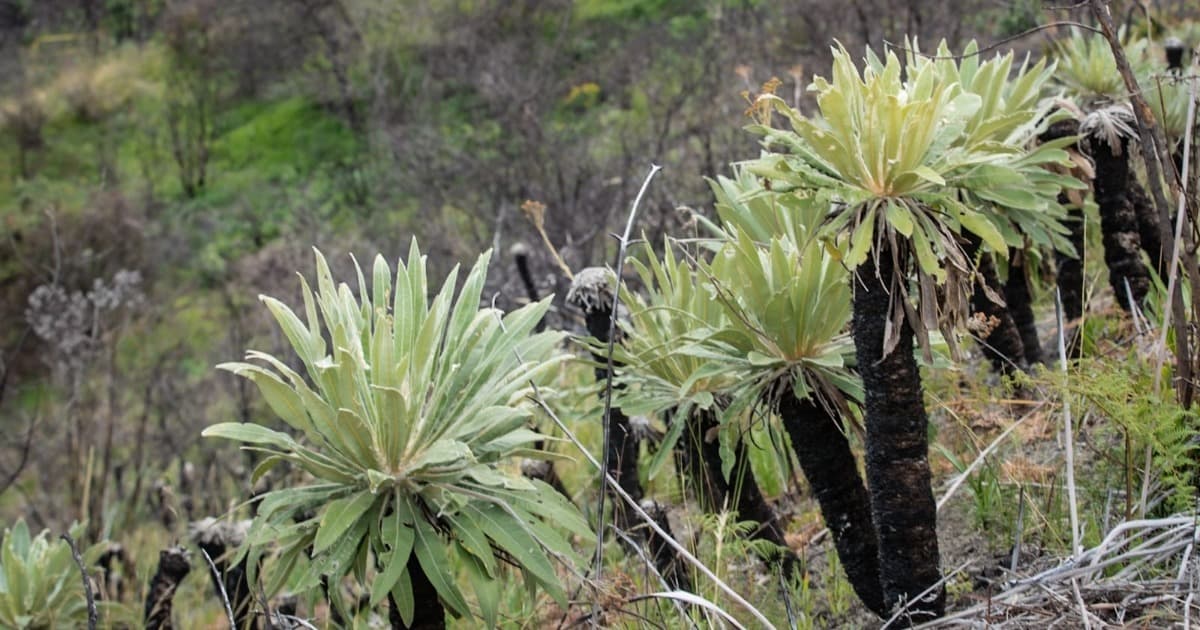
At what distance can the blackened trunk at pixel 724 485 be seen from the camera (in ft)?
8.57

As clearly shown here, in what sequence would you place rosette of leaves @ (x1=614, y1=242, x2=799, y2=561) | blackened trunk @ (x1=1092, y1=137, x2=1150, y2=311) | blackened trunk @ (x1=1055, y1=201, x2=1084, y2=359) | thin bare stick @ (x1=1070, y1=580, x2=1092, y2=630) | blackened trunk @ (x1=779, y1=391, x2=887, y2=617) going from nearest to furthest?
thin bare stick @ (x1=1070, y1=580, x2=1092, y2=630)
blackened trunk @ (x1=779, y1=391, x2=887, y2=617)
rosette of leaves @ (x1=614, y1=242, x2=799, y2=561)
blackened trunk @ (x1=1092, y1=137, x2=1150, y2=311)
blackened trunk @ (x1=1055, y1=201, x2=1084, y2=359)

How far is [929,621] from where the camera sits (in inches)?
77.7

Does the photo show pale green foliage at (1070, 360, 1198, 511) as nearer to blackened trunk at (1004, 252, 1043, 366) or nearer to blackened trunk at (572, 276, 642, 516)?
blackened trunk at (1004, 252, 1043, 366)

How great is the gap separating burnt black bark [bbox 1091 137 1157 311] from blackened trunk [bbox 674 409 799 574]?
1.30 m

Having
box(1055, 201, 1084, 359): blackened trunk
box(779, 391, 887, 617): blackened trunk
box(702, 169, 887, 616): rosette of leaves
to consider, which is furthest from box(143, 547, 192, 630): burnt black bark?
box(1055, 201, 1084, 359): blackened trunk

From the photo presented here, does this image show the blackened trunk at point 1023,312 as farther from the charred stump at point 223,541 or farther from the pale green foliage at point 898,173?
the charred stump at point 223,541

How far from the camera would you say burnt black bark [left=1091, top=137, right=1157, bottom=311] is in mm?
3043

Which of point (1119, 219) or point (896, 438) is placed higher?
point (1119, 219)

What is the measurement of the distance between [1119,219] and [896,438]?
165 centimetres

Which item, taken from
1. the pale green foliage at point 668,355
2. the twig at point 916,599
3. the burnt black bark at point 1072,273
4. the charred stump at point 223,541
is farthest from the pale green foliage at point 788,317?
the charred stump at point 223,541

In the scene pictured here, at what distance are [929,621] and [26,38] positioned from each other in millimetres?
32648

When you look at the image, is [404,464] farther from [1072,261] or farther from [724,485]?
[1072,261]

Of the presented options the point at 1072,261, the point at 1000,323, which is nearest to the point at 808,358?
the point at 1000,323

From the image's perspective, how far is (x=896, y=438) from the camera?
6.32ft
